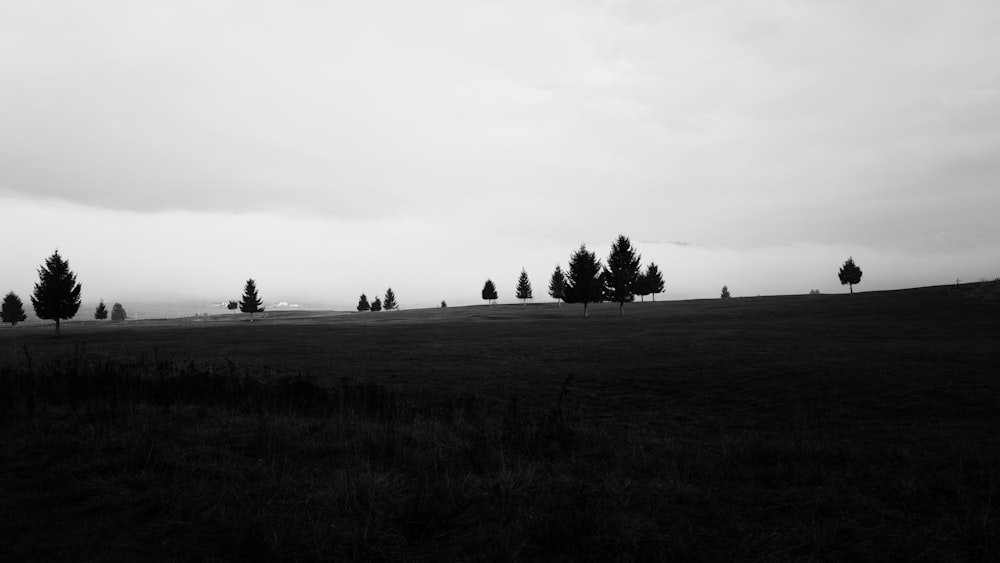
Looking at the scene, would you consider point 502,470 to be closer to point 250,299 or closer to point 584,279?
point 584,279

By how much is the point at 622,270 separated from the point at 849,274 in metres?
55.7

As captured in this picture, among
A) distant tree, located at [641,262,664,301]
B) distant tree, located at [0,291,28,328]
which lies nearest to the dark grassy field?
distant tree, located at [641,262,664,301]

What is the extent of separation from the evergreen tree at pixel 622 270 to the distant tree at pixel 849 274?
171 feet

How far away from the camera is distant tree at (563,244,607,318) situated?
7488 cm

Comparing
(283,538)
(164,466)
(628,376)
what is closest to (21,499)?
(164,466)

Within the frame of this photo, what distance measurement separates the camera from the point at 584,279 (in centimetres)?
7562

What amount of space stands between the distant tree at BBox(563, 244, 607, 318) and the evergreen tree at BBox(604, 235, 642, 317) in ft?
5.39

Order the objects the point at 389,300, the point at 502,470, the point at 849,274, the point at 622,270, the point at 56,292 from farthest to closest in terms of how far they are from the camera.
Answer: the point at 389,300 → the point at 849,274 → the point at 622,270 → the point at 56,292 → the point at 502,470

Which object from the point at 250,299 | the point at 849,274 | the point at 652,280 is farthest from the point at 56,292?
the point at 849,274

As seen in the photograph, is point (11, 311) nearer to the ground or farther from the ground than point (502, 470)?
farther from the ground

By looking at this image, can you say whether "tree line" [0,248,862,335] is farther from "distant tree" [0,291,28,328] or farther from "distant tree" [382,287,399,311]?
"distant tree" [382,287,399,311]

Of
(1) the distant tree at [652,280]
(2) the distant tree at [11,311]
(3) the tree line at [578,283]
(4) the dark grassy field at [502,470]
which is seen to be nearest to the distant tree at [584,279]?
(3) the tree line at [578,283]

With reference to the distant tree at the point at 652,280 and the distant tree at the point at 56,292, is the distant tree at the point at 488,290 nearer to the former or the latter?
the distant tree at the point at 652,280

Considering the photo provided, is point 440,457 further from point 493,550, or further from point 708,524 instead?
point 708,524
